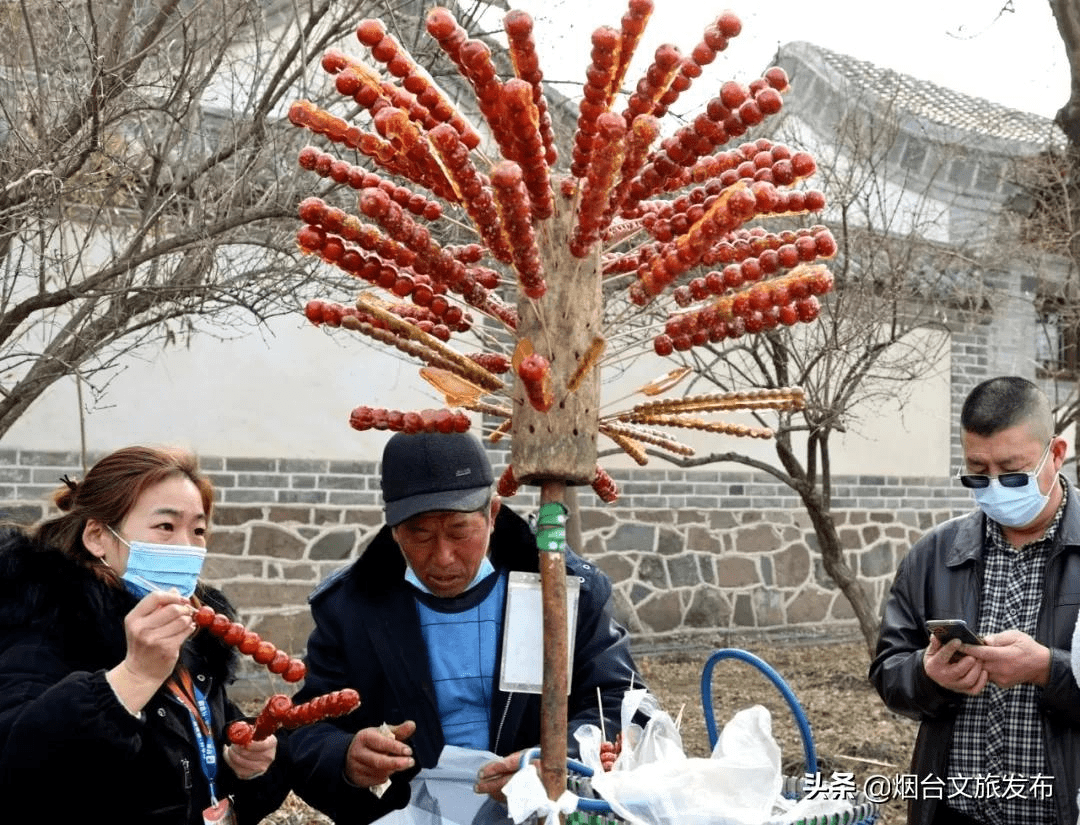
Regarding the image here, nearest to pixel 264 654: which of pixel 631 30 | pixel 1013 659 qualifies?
pixel 631 30

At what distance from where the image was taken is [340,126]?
2057mm

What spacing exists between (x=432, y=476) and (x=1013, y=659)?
1403mm

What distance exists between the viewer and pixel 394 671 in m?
2.84

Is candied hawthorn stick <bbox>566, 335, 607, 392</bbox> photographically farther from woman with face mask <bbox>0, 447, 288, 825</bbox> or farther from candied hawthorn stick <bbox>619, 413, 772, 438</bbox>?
woman with face mask <bbox>0, 447, 288, 825</bbox>

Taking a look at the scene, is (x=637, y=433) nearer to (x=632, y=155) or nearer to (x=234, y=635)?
(x=632, y=155)

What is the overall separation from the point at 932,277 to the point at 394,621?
8.49 m

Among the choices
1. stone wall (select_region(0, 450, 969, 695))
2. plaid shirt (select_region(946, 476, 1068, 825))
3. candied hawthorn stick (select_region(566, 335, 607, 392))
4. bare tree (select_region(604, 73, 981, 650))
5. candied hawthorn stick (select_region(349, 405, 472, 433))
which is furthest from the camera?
stone wall (select_region(0, 450, 969, 695))

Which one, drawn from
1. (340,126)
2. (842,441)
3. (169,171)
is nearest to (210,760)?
(340,126)

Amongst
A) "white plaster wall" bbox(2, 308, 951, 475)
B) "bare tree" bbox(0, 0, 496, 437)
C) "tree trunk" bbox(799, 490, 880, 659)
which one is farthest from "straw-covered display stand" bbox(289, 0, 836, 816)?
"white plaster wall" bbox(2, 308, 951, 475)

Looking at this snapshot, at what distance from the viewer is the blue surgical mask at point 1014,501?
9.97 ft

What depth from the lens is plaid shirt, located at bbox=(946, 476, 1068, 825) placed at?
298cm

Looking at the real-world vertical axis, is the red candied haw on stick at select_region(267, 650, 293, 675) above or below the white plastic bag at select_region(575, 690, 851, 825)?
above

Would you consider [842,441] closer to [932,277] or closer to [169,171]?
[932,277]

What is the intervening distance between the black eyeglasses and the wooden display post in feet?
4.58
